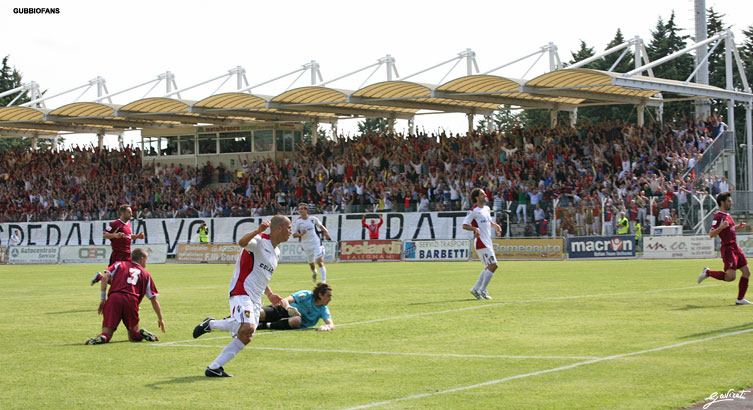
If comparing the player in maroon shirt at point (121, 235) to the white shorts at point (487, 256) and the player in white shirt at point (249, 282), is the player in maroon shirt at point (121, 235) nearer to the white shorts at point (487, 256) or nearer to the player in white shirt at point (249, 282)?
the white shorts at point (487, 256)

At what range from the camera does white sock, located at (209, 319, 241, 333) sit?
32.3 ft

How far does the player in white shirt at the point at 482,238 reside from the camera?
18.9m

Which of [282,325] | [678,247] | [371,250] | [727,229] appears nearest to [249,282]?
[282,325]

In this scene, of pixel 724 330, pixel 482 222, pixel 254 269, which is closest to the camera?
pixel 254 269

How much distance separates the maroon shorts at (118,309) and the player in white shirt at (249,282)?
360 centimetres

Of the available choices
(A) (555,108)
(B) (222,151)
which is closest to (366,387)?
(A) (555,108)

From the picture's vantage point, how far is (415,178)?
48.7 metres

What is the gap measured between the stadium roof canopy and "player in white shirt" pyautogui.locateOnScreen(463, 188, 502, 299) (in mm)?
23173

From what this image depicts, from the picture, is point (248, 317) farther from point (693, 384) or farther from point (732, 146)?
point (732, 146)

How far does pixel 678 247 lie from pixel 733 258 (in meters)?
20.3

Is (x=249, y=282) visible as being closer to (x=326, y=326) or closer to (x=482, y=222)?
(x=326, y=326)

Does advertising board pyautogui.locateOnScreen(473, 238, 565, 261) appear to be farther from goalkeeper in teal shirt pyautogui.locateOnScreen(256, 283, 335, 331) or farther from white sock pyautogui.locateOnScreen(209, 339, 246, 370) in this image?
white sock pyautogui.locateOnScreen(209, 339, 246, 370)

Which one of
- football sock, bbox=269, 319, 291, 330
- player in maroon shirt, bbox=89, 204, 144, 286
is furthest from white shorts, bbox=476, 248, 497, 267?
player in maroon shirt, bbox=89, 204, 144, 286

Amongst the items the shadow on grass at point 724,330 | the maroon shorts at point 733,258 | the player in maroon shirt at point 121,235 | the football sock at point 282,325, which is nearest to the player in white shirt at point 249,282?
the football sock at point 282,325
